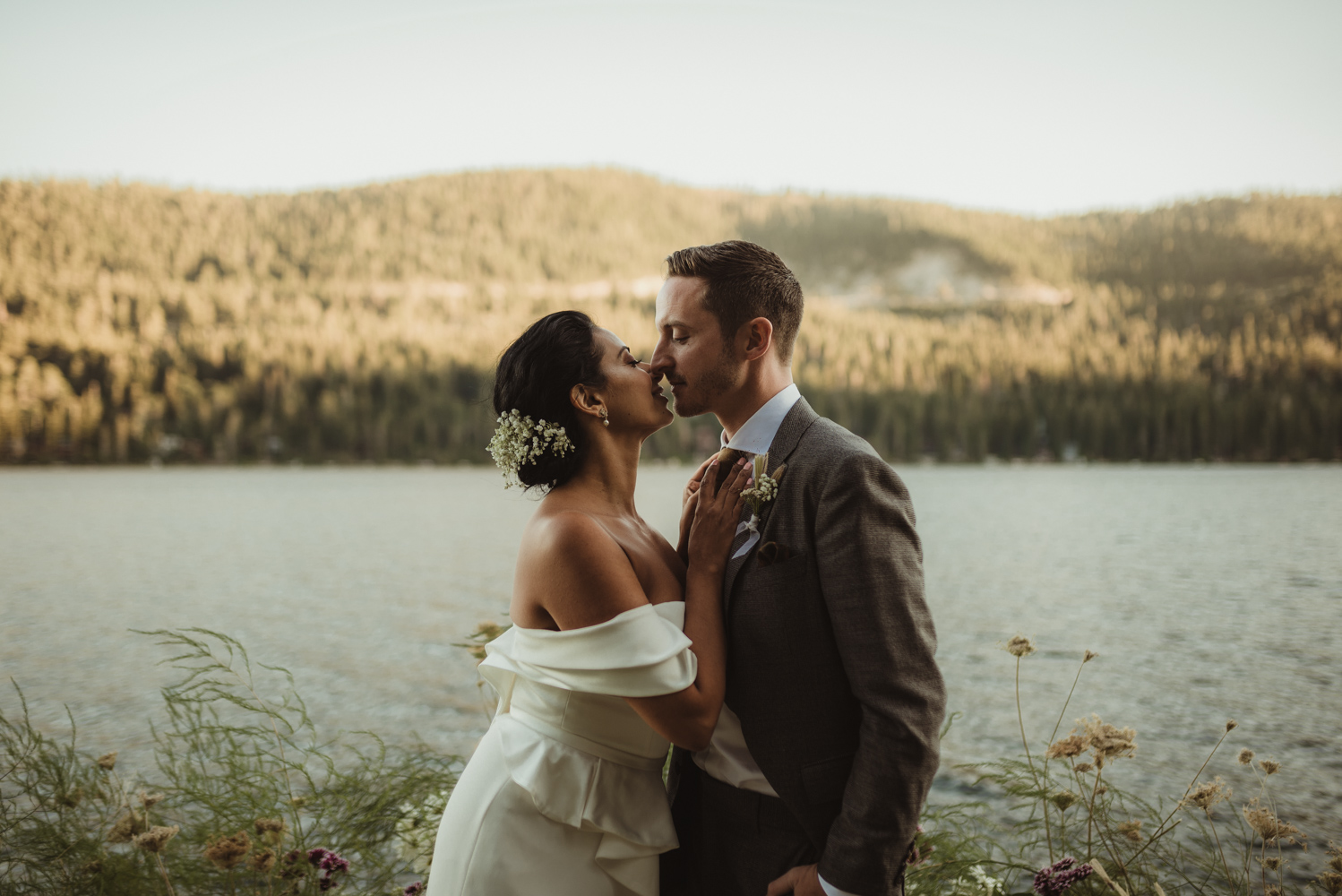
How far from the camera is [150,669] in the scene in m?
21.2

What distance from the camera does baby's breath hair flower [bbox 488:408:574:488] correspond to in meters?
3.10

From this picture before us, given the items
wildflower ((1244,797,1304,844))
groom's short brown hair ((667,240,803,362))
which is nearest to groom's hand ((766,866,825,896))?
groom's short brown hair ((667,240,803,362))

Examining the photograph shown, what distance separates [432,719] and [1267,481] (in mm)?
98854

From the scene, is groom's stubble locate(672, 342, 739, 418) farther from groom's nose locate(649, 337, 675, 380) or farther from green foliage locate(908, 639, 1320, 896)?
green foliage locate(908, 639, 1320, 896)

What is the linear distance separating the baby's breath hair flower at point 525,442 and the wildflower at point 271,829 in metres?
2.06

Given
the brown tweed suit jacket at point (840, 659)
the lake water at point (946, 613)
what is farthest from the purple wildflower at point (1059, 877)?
the brown tweed suit jacket at point (840, 659)

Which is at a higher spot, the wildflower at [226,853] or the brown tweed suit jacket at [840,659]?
the brown tweed suit jacket at [840,659]

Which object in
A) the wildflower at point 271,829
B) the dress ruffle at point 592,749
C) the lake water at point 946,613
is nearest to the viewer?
the dress ruffle at point 592,749

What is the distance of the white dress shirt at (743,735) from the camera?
276 centimetres

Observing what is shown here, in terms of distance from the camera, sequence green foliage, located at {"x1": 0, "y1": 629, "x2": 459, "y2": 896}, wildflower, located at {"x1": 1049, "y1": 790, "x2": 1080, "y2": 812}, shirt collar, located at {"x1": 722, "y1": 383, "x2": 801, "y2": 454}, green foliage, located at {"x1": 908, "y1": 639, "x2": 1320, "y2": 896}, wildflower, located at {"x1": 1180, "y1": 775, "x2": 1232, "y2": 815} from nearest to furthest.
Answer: shirt collar, located at {"x1": 722, "y1": 383, "x2": 801, "y2": 454} < wildflower, located at {"x1": 1180, "y1": 775, "x2": 1232, "y2": 815} < green foliage, located at {"x1": 908, "y1": 639, "x2": 1320, "y2": 896} < wildflower, located at {"x1": 1049, "y1": 790, "x2": 1080, "y2": 812} < green foliage, located at {"x1": 0, "y1": 629, "x2": 459, "y2": 896}

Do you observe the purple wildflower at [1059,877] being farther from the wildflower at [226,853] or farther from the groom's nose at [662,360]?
the wildflower at [226,853]

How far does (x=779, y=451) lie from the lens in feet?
9.14

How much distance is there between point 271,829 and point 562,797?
1.90 meters

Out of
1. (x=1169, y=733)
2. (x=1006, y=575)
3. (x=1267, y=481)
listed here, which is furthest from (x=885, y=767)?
(x=1267, y=481)
